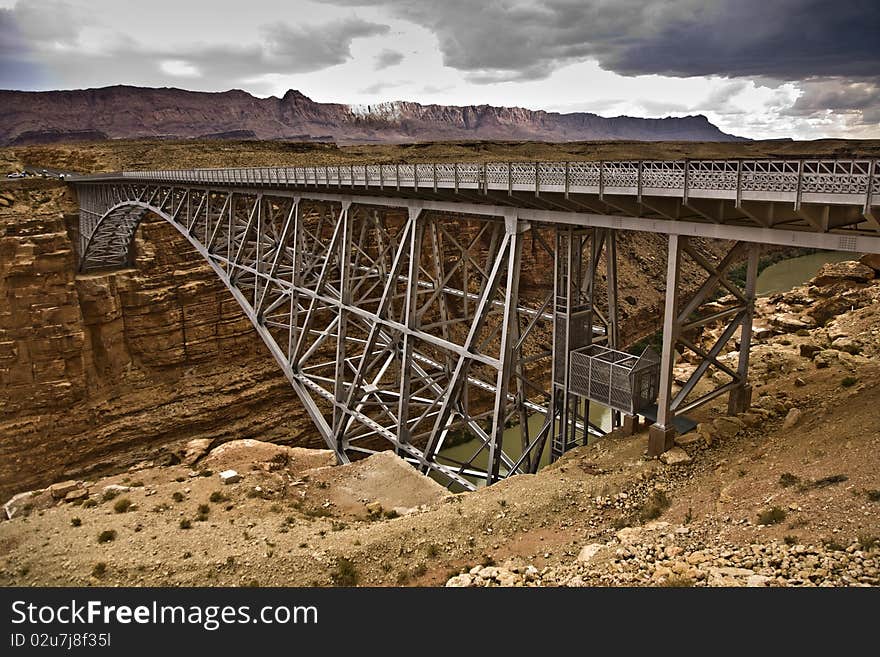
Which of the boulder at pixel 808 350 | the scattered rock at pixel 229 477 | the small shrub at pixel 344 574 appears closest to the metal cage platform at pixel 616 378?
the small shrub at pixel 344 574

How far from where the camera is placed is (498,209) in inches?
508

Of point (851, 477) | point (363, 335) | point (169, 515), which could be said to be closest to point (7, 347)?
point (363, 335)

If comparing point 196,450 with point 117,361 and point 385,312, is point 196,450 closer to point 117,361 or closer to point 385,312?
point 117,361

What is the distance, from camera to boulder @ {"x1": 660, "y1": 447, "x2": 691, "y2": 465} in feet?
33.0

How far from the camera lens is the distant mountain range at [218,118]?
393 feet

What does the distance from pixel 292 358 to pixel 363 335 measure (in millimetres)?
14875

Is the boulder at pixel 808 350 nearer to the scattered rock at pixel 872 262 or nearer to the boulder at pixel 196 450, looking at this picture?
the scattered rock at pixel 872 262

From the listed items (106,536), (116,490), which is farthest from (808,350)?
(116,490)

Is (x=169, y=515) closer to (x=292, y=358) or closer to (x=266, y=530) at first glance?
(x=266, y=530)

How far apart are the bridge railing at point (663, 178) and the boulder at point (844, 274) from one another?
48.3 feet

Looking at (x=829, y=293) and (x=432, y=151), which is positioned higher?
(x=432, y=151)

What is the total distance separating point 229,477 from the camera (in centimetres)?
1363

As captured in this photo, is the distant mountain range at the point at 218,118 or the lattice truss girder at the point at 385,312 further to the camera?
the distant mountain range at the point at 218,118

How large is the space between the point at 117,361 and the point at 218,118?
131 meters
